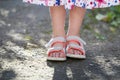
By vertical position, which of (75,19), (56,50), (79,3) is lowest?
(56,50)

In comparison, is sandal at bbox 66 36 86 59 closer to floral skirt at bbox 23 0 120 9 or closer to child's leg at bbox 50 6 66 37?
child's leg at bbox 50 6 66 37

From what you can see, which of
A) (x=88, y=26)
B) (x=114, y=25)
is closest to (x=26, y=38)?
(x=88, y=26)

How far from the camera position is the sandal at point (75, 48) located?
9.23 feet

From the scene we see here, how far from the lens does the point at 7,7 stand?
4.45 metres

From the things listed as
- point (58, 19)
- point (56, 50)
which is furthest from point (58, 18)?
point (56, 50)

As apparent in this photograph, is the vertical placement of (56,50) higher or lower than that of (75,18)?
lower

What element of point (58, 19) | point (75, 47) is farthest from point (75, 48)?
point (58, 19)

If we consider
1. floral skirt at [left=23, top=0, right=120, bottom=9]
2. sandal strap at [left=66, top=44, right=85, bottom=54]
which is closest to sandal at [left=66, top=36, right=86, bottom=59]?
sandal strap at [left=66, top=44, right=85, bottom=54]

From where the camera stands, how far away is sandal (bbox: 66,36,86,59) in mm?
2814

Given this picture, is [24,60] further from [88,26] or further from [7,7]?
[7,7]

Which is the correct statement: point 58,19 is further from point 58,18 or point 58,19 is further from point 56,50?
point 56,50

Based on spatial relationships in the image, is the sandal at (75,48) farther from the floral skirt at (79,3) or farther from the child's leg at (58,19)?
the floral skirt at (79,3)

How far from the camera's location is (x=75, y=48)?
284cm

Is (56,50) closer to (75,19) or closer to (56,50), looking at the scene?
(56,50)
